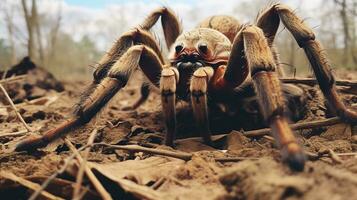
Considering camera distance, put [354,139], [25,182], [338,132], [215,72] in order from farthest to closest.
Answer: [215,72] < [338,132] < [354,139] < [25,182]

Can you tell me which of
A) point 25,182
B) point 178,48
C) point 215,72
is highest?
point 178,48

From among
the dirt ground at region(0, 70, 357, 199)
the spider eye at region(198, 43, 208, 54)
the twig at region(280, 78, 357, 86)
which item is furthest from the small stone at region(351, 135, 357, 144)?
the spider eye at region(198, 43, 208, 54)

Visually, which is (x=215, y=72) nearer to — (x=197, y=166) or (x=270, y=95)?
(x=270, y=95)

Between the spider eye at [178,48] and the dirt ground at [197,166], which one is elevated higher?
the spider eye at [178,48]

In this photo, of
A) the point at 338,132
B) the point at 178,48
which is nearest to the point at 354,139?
the point at 338,132

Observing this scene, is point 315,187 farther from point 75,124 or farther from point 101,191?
point 75,124

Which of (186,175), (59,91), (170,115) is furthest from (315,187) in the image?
(59,91)

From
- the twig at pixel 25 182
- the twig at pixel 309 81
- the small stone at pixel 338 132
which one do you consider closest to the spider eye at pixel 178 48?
the twig at pixel 309 81

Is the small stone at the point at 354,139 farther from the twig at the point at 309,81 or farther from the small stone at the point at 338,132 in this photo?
the twig at the point at 309,81
